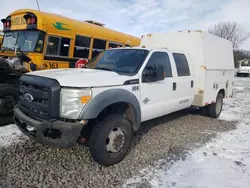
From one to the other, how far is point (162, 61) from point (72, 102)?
2337mm

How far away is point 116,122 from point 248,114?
238 inches

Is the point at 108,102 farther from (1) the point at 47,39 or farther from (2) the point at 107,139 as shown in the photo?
(1) the point at 47,39

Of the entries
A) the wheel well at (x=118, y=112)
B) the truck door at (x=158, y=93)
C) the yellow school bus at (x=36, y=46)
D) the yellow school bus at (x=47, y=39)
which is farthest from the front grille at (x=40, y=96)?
the yellow school bus at (x=47, y=39)

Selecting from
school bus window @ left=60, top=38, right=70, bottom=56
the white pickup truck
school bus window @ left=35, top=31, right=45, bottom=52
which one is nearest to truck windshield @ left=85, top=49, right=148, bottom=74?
the white pickup truck

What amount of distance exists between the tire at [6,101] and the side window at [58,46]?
1396 millimetres

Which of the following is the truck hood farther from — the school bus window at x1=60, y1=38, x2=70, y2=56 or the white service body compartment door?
the school bus window at x1=60, y1=38, x2=70, y2=56

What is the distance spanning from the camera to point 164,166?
11.5 ft

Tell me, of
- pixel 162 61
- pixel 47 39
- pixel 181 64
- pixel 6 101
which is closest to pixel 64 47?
pixel 47 39

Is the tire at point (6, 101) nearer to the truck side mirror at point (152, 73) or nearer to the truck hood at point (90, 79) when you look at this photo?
the truck hood at point (90, 79)

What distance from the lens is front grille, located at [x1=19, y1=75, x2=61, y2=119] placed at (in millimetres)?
2947

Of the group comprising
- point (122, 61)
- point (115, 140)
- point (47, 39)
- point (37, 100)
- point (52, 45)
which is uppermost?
point (47, 39)

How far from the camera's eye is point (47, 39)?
582 cm

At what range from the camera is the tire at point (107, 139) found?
124 inches

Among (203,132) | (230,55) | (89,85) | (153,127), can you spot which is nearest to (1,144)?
(89,85)
